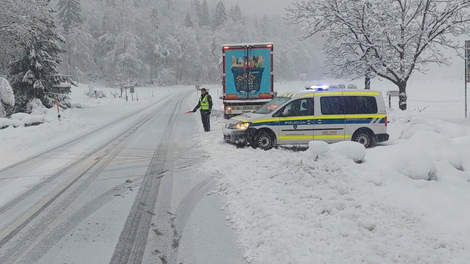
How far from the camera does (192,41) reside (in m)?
101

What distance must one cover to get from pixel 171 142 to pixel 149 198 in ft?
20.8

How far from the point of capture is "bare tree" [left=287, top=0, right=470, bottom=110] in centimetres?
1520

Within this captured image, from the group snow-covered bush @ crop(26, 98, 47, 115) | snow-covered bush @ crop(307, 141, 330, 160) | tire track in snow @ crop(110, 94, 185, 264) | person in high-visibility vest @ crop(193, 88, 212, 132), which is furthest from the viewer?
snow-covered bush @ crop(26, 98, 47, 115)

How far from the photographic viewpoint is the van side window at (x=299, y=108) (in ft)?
34.9

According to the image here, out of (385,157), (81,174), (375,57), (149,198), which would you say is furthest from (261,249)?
(375,57)

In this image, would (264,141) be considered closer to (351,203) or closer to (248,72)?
(351,203)

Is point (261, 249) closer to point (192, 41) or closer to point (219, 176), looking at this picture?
point (219, 176)

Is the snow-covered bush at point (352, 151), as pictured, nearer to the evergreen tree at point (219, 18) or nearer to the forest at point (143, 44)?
the forest at point (143, 44)

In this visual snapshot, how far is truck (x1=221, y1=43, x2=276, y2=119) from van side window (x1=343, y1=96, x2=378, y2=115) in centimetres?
549

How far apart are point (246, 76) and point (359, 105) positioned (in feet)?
20.7

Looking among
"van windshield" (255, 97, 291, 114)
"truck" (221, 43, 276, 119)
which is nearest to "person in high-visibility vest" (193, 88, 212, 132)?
"truck" (221, 43, 276, 119)

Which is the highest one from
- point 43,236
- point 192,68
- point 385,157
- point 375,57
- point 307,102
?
point 192,68

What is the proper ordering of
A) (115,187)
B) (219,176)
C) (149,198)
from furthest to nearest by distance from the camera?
(219,176)
(115,187)
(149,198)

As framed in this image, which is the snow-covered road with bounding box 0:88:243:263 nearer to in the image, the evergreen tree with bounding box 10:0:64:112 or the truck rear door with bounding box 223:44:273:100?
the truck rear door with bounding box 223:44:273:100
